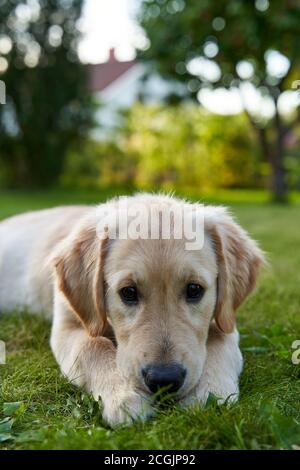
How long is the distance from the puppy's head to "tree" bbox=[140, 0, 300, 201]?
13996mm

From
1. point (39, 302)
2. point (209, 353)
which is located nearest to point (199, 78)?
point (39, 302)

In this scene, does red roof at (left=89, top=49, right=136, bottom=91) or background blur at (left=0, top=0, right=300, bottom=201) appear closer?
background blur at (left=0, top=0, right=300, bottom=201)

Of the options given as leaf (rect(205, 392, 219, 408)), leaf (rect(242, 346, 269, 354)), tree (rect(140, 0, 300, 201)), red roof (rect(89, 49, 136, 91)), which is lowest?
leaf (rect(242, 346, 269, 354))

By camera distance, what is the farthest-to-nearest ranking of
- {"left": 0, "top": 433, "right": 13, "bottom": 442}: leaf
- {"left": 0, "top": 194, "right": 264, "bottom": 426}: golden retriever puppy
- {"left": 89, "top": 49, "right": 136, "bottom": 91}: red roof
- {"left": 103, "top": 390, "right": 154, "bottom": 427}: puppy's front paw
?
{"left": 89, "top": 49, "right": 136, "bottom": 91}: red roof
{"left": 0, "top": 194, "right": 264, "bottom": 426}: golden retriever puppy
{"left": 103, "top": 390, "right": 154, "bottom": 427}: puppy's front paw
{"left": 0, "top": 433, "right": 13, "bottom": 442}: leaf

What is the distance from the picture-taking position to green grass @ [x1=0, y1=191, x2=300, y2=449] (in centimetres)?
241

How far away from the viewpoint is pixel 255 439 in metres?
2.40

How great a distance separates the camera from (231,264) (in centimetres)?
363

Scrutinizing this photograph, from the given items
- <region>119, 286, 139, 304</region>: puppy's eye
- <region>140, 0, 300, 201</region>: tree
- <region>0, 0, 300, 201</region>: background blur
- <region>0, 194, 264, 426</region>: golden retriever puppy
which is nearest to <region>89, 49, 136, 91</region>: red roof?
<region>0, 0, 300, 201</region>: background blur

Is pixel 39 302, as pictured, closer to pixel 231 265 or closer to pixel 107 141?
pixel 231 265

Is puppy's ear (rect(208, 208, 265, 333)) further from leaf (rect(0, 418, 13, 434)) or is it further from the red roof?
the red roof

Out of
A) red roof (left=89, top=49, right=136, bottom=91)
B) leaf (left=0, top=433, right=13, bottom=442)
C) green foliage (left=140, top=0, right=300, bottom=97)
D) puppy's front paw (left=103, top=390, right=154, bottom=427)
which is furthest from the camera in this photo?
red roof (left=89, top=49, right=136, bottom=91)

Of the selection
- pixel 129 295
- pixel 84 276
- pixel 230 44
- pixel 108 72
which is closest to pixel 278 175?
pixel 230 44

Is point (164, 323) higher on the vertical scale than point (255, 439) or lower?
higher

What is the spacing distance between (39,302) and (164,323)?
2.10 meters
